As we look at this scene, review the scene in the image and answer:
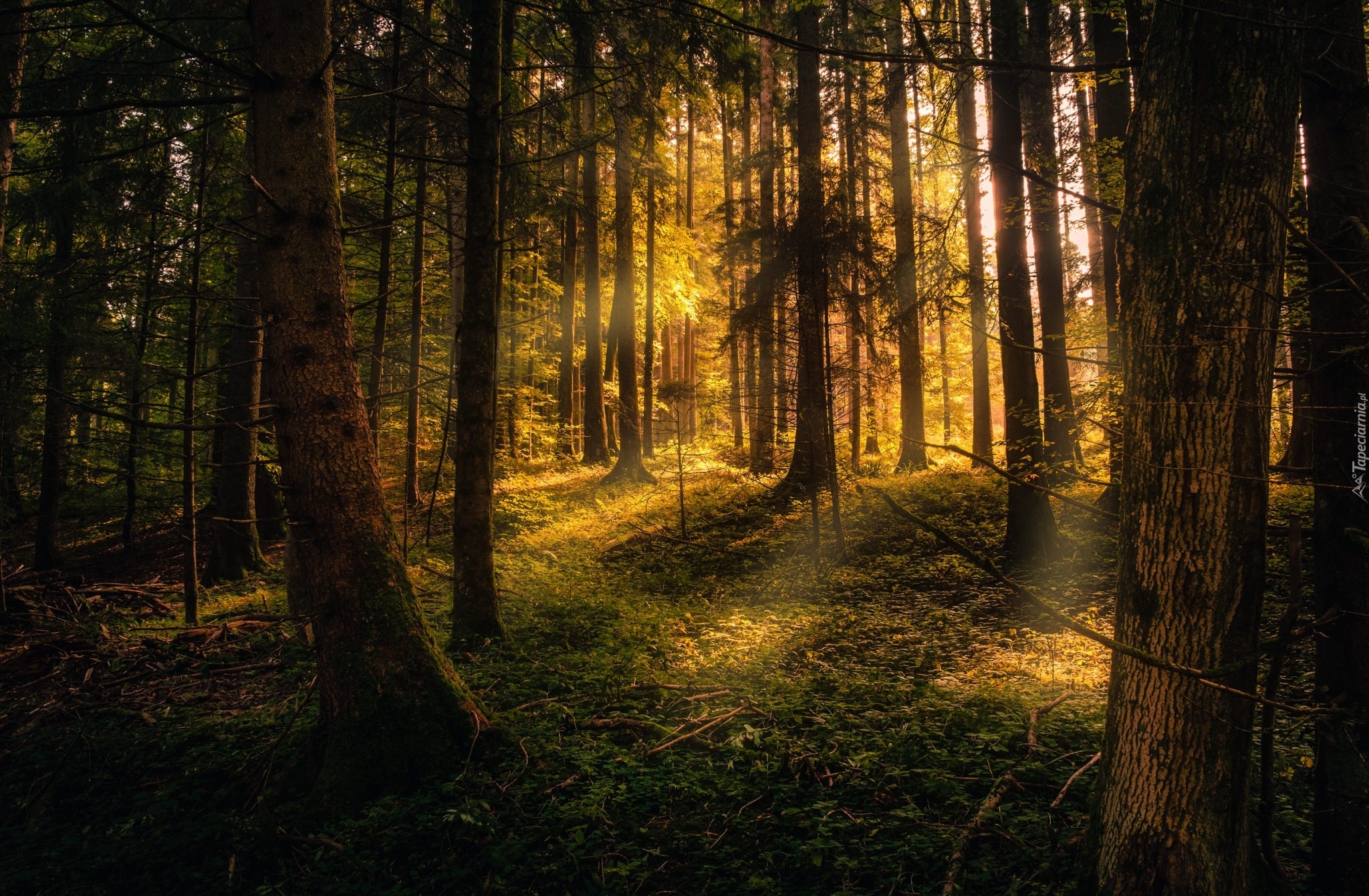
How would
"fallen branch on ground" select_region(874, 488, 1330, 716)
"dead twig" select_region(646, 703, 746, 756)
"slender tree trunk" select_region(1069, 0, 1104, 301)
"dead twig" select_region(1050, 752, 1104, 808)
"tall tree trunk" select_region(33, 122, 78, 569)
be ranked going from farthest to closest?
"tall tree trunk" select_region(33, 122, 78, 569) < "slender tree trunk" select_region(1069, 0, 1104, 301) < "dead twig" select_region(646, 703, 746, 756) < "dead twig" select_region(1050, 752, 1104, 808) < "fallen branch on ground" select_region(874, 488, 1330, 716)

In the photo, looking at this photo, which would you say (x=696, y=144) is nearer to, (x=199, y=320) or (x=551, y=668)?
(x=199, y=320)

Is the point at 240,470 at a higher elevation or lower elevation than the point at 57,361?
lower

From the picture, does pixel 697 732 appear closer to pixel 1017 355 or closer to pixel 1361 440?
pixel 1361 440

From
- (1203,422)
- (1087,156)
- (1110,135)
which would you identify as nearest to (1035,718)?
(1203,422)

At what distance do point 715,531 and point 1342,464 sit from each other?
31.4 ft

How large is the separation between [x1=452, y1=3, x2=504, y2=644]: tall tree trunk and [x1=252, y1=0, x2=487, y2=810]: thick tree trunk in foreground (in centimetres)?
229

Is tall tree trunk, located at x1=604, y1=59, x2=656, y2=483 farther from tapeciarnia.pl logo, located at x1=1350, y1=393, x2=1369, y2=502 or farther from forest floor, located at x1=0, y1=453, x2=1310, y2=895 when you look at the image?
tapeciarnia.pl logo, located at x1=1350, y1=393, x2=1369, y2=502

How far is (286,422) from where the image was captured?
3709mm

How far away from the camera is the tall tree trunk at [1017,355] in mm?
8461

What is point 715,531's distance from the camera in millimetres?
11914


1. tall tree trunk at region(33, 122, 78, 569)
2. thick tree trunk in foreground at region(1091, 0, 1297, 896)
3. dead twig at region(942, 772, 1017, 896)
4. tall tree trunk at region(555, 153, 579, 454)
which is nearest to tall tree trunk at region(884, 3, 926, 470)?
tall tree trunk at region(555, 153, 579, 454)

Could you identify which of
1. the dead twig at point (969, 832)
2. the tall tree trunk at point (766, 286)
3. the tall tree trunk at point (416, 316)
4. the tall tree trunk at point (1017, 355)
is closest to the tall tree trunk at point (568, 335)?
the tall tree trunk at point (766, 286)

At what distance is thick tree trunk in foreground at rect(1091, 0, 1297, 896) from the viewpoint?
2.27 meters

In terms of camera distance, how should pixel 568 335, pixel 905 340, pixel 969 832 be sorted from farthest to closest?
pixel 568 335
pixel 905 340
pixel 969 832
